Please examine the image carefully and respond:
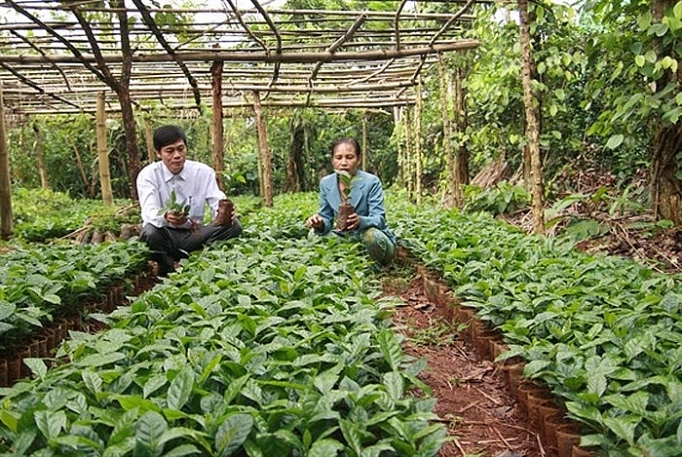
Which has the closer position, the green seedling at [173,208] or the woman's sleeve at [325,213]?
the green seedling at [173,208]

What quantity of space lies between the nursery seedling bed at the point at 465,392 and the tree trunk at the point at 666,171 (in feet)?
7.77

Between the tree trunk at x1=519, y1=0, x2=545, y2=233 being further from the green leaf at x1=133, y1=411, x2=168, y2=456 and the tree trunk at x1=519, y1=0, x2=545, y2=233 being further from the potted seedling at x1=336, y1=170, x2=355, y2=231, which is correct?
the green leaf at x1=133, y1=411, x2=168, y2=456

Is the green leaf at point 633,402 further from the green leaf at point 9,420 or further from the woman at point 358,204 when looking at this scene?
the woman at point 358,204

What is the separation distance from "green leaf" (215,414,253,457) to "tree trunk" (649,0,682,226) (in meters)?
4.70

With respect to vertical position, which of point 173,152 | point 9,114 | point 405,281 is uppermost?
point 9,114

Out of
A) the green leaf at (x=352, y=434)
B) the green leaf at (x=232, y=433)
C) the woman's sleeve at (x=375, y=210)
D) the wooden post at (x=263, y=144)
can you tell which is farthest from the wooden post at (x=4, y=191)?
the green leaf at (x=352, y=434)

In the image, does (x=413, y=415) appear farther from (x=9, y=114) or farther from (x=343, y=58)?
(x=9, y=114)

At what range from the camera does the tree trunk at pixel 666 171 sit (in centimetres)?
513

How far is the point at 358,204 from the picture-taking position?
551 cm

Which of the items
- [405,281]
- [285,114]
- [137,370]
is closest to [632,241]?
[405,281]

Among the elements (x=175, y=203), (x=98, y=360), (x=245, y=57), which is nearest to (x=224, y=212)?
(x=175, y=203)

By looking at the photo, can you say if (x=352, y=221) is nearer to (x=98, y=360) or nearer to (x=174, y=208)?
(x=174, y=208)

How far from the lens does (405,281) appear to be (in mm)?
5250

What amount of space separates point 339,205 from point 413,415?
3.68 metres
